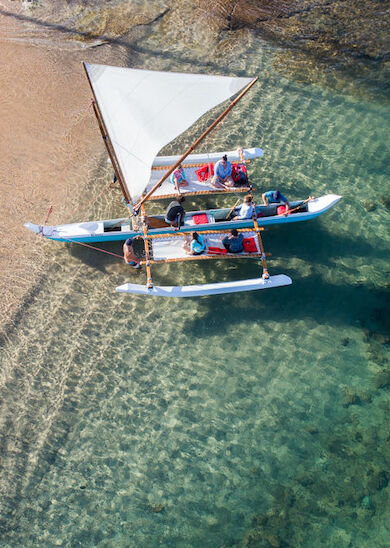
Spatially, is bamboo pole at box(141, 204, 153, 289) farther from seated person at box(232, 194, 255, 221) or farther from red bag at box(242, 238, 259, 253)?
red bag at box(242, 238, 259, 253)

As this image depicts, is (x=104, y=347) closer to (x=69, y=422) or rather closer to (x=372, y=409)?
(x=69, y=422)

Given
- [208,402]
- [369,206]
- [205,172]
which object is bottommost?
[208,402]

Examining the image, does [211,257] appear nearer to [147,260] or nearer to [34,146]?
[147,260]

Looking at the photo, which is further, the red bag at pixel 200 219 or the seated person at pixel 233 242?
the red bag at pixel 200 219

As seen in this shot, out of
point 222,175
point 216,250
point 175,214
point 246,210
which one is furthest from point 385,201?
point 175,214

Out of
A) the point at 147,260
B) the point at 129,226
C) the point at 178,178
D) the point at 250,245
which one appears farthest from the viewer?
the point at 178,178

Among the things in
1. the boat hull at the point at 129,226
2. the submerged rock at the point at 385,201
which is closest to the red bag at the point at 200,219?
the boat hull at the point at 129,226

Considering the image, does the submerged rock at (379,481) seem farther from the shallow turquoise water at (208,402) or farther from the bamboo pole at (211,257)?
the bamboo pole at (211,257)

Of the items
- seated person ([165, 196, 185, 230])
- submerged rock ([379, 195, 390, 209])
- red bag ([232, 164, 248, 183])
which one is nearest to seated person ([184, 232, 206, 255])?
seated person ([165, 196, 185, 230])
